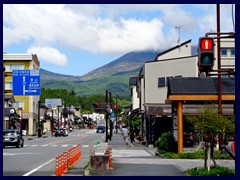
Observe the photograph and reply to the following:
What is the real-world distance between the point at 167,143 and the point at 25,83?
17.0 m

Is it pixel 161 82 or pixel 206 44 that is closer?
pixel 206 44

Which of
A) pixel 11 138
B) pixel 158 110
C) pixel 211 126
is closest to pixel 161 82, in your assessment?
pixel 158 110

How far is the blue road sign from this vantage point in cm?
4316

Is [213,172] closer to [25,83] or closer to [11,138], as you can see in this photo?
[11,138]

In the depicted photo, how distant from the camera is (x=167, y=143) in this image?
1224 inches

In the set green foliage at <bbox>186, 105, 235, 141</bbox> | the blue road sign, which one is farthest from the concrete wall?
green foliage at <bbox>186, 105, 235, 141</bbox>

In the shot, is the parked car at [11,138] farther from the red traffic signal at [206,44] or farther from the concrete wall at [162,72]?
the red traffic signal at [206,44]

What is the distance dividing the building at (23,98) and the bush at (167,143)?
5039 cm

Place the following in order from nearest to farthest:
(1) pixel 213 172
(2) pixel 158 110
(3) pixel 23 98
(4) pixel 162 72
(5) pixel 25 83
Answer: (1) pixel 213 172 → (2) pixel 158 110 → (5) pixel 25 83 → (4) pixel 162 72 → (3) pixel 23 98

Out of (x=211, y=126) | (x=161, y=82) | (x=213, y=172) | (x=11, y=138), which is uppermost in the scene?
(x=161, y=82)

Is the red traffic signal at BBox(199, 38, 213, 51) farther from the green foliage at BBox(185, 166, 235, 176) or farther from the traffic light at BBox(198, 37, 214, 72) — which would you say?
the green foliage at BBox(185, 166, 235, 176)

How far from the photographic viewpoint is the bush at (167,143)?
31.0 meters
